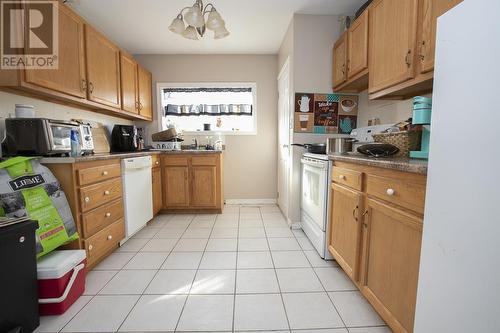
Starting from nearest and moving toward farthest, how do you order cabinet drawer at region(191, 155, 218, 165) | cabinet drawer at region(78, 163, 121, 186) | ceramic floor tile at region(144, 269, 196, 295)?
ceramic floor tile at region(144, 269, 196, 295)
cabinet drawer at region(78, 163, 121, 186)
cabinet drawer at region(191, 155, 218, 165)

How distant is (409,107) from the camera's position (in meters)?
1.88

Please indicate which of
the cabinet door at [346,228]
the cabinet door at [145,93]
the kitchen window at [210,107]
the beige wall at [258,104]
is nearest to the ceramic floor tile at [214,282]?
the cabinet door at [346,228]

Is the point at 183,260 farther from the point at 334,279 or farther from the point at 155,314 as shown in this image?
the point at 334,279

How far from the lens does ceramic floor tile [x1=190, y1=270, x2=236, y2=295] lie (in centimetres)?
155

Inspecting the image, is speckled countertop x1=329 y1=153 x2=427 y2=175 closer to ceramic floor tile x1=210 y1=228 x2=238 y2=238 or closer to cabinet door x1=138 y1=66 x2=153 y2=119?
ceramic floor tile x1=210 y1=228 x2=238 y2=238

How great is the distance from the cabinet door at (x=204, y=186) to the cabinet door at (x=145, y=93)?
118 centimetres

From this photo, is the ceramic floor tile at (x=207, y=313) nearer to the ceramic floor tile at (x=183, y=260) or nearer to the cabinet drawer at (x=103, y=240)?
the ceramic floor tile at (x=183, y=260)

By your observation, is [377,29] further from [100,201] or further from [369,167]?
[100,201]

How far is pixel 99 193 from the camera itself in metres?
1.85

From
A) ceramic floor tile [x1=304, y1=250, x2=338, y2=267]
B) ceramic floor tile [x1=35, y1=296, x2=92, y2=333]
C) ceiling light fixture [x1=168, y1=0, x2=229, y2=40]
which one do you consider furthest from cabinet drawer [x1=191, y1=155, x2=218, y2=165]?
ceramic floor tile [x1=35, y1=296, x2=92, y2=333]

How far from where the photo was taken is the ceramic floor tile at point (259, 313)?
4.11 ft

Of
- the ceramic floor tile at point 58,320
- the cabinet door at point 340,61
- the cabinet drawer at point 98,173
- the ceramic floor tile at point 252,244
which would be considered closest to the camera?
the ceramic floor tile at point 58,320

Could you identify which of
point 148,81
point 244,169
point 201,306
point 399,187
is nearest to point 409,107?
point 399,187

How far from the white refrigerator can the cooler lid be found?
183 centimetres
